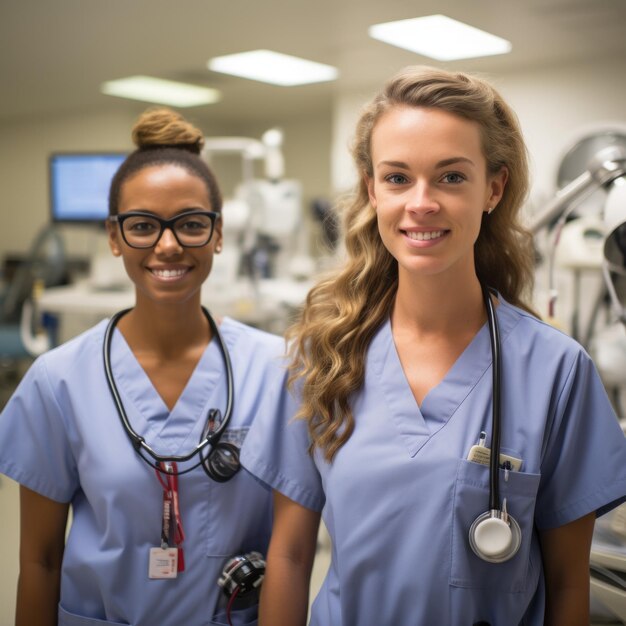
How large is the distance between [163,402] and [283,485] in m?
0.27

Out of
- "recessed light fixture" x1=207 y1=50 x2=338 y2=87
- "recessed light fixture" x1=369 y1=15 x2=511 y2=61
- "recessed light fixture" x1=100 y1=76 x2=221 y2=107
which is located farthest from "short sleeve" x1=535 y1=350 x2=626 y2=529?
"recessed light fixture" x1=100 y1=76 x2=221 y2=107

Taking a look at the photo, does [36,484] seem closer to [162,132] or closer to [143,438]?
[143,438]

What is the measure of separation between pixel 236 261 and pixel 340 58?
1.21 meters

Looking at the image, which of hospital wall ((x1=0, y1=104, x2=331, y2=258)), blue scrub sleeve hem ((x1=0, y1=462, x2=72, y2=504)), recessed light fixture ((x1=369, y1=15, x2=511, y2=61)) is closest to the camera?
blue scrub sleeve hem ((x1=0, y1=462, x2=72, y2=504))

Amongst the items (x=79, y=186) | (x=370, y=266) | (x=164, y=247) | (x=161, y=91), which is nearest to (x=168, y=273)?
(x=164, y=247)

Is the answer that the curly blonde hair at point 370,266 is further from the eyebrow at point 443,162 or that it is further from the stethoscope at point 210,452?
the stethoscope at point 210,452

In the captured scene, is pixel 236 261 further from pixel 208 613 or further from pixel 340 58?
pixel 208 613

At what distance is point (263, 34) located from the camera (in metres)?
2.99

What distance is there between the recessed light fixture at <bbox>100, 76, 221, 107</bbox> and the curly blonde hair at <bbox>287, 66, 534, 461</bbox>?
4185mm

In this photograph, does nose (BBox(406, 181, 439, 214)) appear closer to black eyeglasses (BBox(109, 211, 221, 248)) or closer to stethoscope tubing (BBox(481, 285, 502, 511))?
stethoscope tubing (BBox(481, 285, 502, 511))

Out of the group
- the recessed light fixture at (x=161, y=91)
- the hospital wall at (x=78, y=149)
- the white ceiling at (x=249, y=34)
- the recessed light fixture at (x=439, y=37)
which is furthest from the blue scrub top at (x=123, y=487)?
the hospital wall at (x=78, y=149)

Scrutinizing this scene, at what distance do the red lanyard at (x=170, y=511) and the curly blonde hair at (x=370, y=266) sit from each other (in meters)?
0.25

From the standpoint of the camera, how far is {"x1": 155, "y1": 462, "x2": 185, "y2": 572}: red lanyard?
1131 millimetres

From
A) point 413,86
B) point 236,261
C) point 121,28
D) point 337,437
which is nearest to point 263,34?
point 121,28
